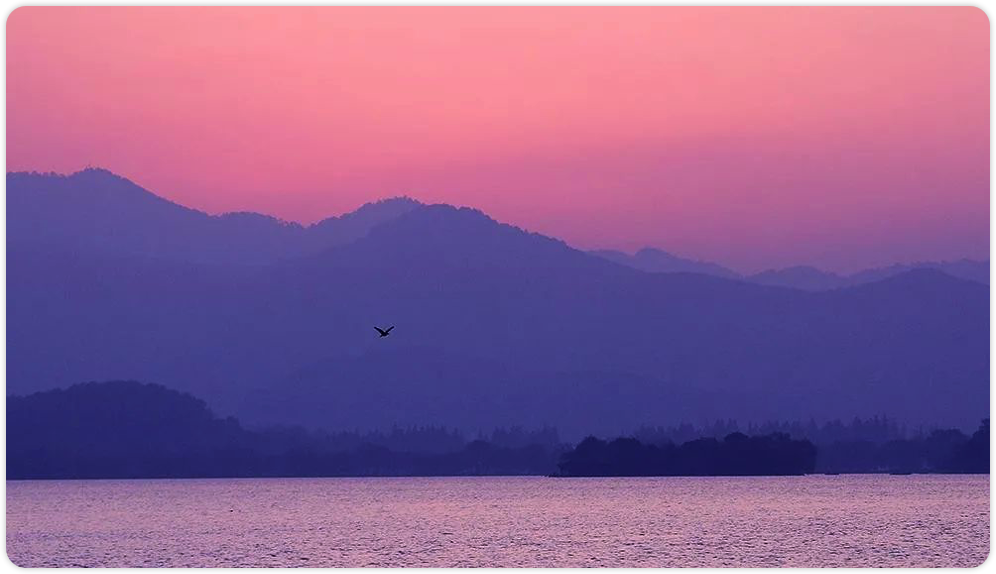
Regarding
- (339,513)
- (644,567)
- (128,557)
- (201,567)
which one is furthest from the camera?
(339,513)

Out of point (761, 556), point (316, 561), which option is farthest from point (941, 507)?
point (316, 561)

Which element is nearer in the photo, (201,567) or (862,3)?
(862,3)

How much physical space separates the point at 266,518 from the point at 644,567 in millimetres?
84569

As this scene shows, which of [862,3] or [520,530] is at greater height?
[862,3]

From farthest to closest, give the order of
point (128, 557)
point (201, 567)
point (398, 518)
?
point (398, 518) < point (128, 557) < point (201, 567)

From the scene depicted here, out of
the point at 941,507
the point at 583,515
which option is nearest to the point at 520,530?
the point at 583,515

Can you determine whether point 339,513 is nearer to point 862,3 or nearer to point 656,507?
point 656,507

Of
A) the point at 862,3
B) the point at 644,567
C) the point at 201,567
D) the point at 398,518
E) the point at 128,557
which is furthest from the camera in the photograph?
the point at 398,518

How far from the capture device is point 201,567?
4050 inches

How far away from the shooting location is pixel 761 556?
104 meters

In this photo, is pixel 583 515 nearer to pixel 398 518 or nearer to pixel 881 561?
pixel 398 518

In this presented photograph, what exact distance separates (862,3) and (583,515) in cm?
12627

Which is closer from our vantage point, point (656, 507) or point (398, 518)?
point (398, 518)

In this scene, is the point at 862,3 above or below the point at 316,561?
above
